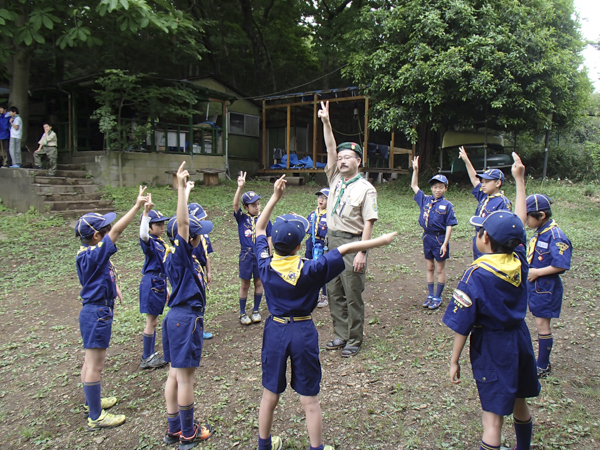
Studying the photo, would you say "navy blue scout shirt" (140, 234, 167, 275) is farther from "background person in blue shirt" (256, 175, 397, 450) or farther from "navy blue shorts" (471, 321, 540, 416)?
"navy blue shorts" (471, 321, 540, 416)

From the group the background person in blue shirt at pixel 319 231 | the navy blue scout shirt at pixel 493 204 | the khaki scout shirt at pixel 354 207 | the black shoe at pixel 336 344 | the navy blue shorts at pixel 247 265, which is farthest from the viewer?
the background person in blue shirt at pixel 319 231

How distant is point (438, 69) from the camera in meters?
12.2

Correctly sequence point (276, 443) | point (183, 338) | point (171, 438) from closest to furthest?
point (276, 443), point (183, 338), point (171, 438)

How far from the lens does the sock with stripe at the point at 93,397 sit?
3.51 m

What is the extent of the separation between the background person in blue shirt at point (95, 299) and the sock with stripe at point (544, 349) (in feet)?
12.7

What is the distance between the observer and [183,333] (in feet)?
10.4

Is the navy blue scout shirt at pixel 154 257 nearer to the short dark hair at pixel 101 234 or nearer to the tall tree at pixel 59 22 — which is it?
the short dark hair at pixel 101 234

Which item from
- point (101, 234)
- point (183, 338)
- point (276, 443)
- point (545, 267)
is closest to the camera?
point (276, 443)

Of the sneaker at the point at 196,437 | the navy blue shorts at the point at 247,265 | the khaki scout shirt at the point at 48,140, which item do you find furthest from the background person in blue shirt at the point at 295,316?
the khaki scout shirt at the point at 48,140

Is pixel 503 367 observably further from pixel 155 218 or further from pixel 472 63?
pixel 472 63

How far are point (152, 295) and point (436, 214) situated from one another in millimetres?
3879

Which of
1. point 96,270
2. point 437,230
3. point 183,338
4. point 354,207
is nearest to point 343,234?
point 354,207

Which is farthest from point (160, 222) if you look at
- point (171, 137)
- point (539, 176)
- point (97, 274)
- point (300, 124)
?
point (300, 124)

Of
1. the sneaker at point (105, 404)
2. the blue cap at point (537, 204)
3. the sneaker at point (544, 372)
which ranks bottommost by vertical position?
the sneaker at point (105, 404)
